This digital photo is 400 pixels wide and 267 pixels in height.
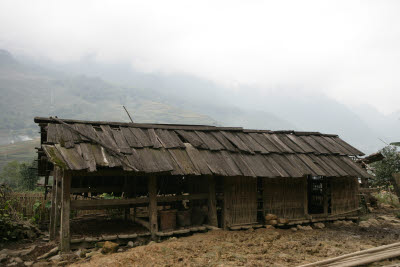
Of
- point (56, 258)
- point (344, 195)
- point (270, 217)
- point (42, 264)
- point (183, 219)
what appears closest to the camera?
point (42, 264)

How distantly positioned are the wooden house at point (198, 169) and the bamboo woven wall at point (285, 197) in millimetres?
34

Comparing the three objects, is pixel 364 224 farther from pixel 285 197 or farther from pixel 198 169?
pixel 198 169

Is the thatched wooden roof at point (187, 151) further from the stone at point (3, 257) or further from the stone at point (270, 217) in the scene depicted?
the stone at point (3, 257)

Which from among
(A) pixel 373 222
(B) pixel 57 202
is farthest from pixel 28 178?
(A) pixel 373 222

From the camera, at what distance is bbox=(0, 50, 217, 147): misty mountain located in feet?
404

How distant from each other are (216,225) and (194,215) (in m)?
0.81

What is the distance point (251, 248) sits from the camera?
316 inches

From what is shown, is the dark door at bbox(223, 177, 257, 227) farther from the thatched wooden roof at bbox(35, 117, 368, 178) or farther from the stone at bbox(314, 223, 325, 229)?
the stone at bbox(314, 223, 325, 229)

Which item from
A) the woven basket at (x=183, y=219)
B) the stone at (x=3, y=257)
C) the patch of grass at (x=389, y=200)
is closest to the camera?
the stone at (x=3, y=257)

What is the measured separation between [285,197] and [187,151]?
4.15 metres

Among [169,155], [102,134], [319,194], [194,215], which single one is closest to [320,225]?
[319,194]

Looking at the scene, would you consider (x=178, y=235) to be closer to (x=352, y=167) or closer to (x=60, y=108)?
(x=352, y=167)

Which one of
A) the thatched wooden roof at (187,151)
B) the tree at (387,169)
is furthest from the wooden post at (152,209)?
Answer: the tree at (387,169)

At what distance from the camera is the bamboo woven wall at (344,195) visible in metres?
12.4
